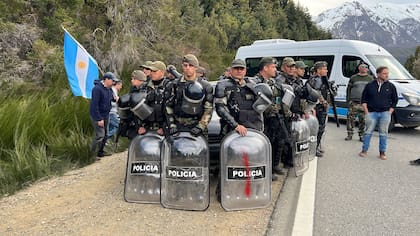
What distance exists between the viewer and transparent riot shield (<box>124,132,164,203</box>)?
Result: 460 cm

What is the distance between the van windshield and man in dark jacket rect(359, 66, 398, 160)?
374 cm

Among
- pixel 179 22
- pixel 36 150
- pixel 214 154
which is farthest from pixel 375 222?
pixel 179 22

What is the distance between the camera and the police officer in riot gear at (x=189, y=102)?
4.47 metres

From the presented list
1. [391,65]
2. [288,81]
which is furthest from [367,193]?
[391,65]

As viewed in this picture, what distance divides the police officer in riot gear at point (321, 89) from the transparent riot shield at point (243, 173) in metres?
2.70

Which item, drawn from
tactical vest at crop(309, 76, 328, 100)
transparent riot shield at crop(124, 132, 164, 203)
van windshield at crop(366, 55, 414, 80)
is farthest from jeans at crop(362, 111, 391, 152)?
transparent riot shield at crop(124, 132, 164, 203)

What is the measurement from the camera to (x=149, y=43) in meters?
14.7

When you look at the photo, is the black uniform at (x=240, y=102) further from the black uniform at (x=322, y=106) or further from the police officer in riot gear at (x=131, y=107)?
the black uniform at (x=322, y=106)

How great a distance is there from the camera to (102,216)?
13.6 feet

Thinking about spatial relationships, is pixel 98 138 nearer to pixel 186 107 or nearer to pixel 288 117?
pixel 186 107

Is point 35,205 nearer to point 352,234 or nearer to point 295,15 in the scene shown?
point 352,234

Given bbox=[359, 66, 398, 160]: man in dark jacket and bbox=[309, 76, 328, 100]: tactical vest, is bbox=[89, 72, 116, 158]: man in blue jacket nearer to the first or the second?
bbox=[309, 76, 328, 100]: tactical vest

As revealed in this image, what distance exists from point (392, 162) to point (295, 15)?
4127 centimetres

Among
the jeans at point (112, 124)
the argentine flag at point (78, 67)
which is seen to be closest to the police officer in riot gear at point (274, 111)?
the jeans at point (112, 124)
